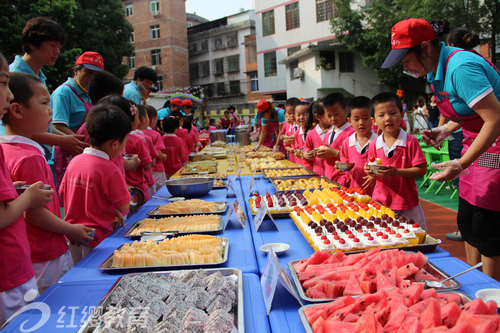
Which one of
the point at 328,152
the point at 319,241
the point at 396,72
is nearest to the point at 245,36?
the point at 396,72

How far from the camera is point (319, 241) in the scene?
1635 mm

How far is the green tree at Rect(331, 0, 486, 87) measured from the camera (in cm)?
1380

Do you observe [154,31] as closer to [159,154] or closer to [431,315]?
[159,154]

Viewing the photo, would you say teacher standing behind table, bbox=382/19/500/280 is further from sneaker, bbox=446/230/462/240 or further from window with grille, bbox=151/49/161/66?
window with grille, bbox=151/49/161/66

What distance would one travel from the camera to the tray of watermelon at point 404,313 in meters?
0.91

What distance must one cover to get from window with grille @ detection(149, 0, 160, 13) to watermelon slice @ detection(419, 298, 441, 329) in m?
35.8

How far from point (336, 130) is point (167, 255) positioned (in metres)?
2.97

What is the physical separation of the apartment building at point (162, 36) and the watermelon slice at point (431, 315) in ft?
108

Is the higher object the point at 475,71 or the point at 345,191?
the point at 475,71

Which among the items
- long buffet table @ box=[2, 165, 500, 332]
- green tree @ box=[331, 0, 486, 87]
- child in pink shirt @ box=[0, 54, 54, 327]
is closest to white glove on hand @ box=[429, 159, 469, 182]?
long buffet table @ box=[2, 165, 500, 332]

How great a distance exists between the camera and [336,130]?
4012mm

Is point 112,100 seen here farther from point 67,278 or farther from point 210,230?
point 67,278

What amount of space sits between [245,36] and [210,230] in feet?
103

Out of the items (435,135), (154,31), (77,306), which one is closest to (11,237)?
(77,306)
